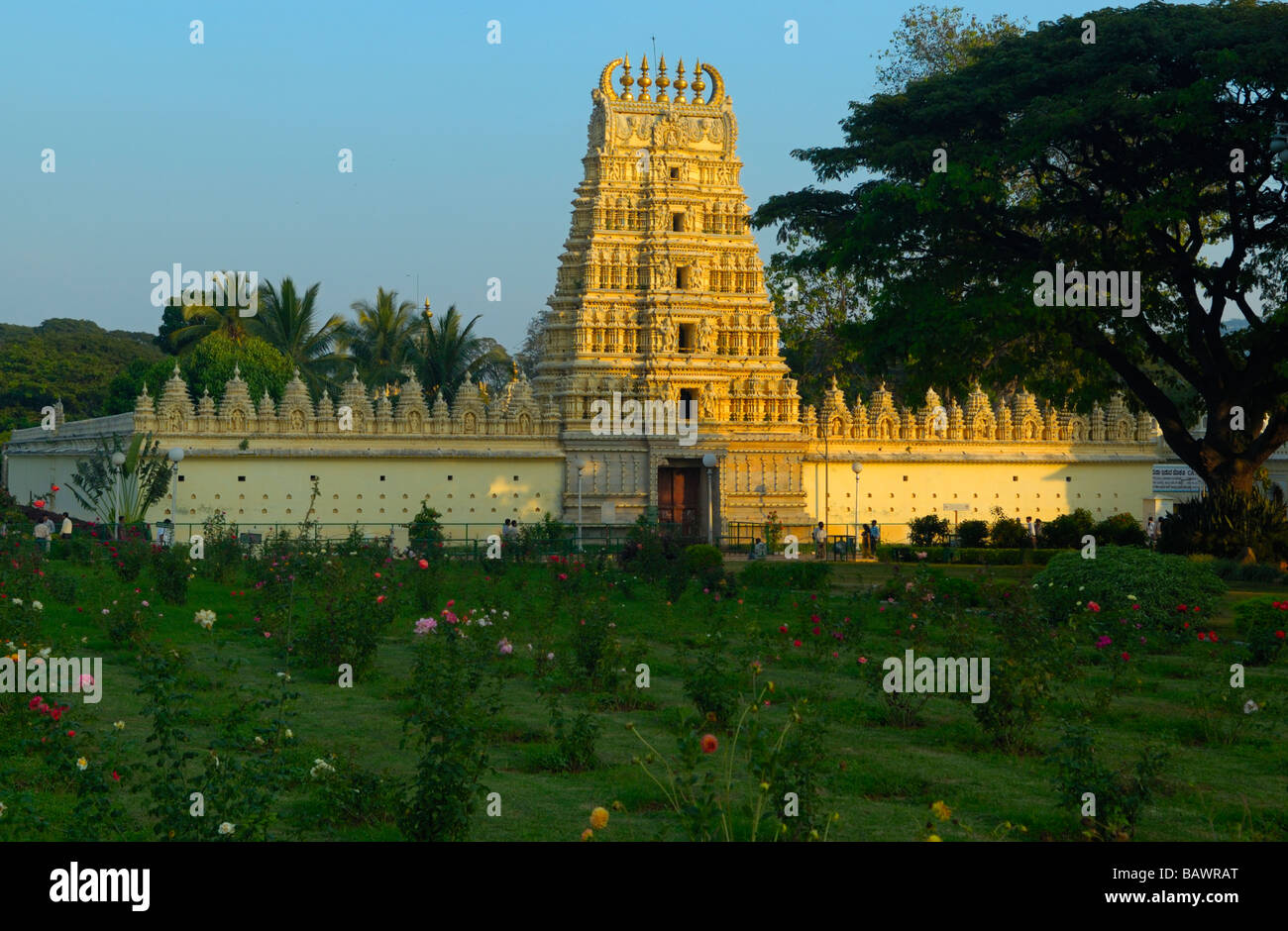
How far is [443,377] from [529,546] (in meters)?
22.3

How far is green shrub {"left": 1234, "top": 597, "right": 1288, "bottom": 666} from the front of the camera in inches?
651

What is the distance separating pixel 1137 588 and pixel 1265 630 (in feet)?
8.25

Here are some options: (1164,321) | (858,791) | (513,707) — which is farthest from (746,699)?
(1164,321)

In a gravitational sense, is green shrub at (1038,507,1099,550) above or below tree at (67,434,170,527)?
below

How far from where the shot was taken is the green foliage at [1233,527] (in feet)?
86.3

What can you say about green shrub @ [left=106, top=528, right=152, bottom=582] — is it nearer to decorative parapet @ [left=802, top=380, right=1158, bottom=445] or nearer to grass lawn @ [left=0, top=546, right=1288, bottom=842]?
grass lawn @ [left=0, top=546, right=1288, bottom=842]

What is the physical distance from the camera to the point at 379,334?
5578cm

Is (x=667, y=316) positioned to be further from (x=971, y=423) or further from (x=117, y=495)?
(x=117, y=495)

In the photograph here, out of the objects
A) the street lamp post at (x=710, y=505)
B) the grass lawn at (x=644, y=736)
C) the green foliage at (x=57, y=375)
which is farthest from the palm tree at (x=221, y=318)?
the grass lawn at (x=644, y=736)

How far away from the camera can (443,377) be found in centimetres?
5103

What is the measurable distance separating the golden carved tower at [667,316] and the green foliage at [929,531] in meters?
3.75

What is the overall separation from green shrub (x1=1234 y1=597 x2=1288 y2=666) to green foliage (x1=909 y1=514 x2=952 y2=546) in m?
20.6

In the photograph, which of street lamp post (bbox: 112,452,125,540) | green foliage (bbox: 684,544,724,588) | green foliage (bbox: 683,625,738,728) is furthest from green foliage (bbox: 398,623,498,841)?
street lamp post (bbox: 112,452,125,540)
